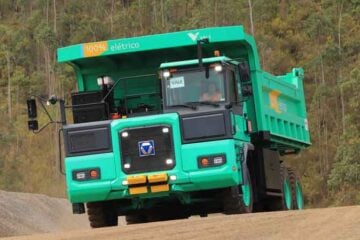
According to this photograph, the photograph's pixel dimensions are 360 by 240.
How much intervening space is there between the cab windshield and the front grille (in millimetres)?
535

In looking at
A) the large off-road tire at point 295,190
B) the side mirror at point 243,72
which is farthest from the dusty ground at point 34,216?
the side mirror at point 243,72

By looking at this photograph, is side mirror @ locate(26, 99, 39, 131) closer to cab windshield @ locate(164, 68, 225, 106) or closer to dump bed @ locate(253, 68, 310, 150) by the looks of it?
cab windshield @ locate(164, 68, 225, 106)

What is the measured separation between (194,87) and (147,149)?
1.12 meters

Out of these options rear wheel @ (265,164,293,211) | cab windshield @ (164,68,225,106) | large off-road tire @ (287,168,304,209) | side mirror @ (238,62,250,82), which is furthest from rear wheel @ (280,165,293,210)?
cab windshield @ (164,68,225,106)

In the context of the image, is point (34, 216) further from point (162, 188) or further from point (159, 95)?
point (162, 188)

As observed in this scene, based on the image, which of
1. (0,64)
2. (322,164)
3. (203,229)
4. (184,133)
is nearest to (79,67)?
(184,133)

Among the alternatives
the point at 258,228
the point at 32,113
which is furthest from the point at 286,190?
the point at 258,228

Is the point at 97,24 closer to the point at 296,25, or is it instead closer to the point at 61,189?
the point at 296,25

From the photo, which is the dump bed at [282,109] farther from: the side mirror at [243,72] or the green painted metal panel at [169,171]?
the green painted metal panel at [169,171]

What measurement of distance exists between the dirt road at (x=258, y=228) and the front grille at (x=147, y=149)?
1581mm

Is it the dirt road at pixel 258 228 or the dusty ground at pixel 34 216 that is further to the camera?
the dusty ground at pixel 34 216

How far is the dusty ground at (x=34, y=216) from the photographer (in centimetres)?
1808

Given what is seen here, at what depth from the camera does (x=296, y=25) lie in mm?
51594

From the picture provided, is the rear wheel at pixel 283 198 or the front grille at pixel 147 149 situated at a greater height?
the front grille at pixel 147 149
